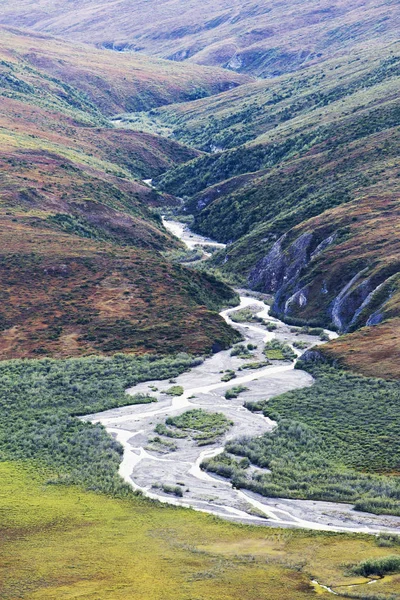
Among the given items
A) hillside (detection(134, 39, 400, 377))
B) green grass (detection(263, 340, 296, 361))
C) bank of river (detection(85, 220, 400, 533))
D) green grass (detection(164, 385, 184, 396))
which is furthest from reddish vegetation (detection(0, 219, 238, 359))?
green grass (detection(164, 385, 184, 396))

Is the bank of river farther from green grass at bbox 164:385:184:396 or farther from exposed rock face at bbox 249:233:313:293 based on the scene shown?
exposed rock face at bbox 249:233:313:293

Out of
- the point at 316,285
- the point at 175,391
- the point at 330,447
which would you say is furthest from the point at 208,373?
the point at 316,285

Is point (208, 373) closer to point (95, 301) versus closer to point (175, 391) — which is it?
point (175, 391)

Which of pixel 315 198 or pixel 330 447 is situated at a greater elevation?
pixel 315 198

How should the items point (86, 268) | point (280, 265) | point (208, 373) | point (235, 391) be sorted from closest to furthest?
point (235, 391), point (208, 373), point (86, 268), point (280, 265)

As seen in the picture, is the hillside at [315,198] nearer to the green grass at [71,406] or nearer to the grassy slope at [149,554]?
the green grass at [71,406]

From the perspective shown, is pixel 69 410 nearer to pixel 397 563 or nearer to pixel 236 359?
pixel 236 359

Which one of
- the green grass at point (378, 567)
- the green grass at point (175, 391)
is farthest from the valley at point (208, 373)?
the green grass at point (175, 391)
